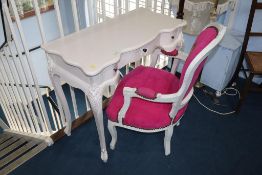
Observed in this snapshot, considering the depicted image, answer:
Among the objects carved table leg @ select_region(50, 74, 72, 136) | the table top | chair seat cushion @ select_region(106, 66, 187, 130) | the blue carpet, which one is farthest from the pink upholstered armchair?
carved table leg @ select_region(50, 74, 72, 136)

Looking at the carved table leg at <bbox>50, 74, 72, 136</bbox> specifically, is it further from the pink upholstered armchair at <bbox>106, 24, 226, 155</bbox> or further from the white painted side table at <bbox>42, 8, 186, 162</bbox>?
the pink upholstered armchair at <bbox>106, 24, 226, 155</bbox>

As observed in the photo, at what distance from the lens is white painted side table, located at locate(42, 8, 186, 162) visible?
165 centimetres

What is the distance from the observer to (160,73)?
7.18 feet

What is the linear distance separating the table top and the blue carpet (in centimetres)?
96

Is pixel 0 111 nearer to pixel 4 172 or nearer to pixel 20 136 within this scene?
pixel 20 136

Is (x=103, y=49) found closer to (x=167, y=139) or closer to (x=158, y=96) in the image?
(x=158, y=96)

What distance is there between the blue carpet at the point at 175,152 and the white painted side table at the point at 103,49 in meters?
0.21

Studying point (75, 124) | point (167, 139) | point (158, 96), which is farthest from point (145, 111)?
point (75, 124)

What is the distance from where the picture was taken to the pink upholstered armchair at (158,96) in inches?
62.4

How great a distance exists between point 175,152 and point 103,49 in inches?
44.3

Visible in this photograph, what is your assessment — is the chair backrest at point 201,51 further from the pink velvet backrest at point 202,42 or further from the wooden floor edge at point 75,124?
the wooden floor edge at point 75,124

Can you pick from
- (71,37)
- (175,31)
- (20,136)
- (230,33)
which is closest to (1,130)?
(20,136)

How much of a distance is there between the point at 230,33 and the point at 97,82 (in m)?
1.81

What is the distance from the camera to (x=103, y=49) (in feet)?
5.76
